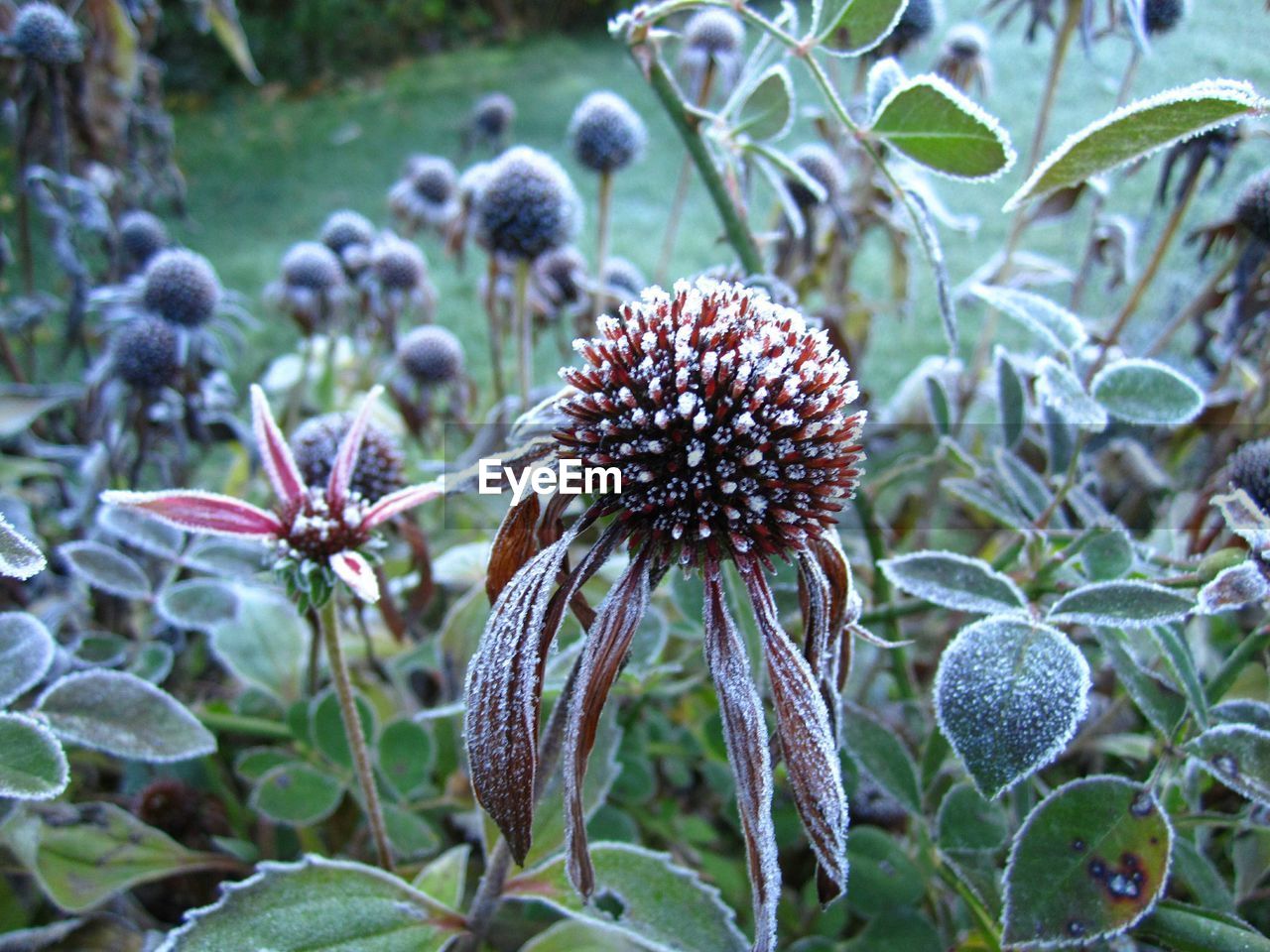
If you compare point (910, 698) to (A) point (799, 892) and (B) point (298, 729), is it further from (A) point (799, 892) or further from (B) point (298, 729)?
(B) point (298, 729)

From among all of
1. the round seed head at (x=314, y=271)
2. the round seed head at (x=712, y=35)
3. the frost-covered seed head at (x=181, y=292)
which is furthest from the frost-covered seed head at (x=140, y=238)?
the round seed head at (x=712, y=35)

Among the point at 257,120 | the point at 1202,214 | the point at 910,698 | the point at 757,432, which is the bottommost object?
the point at 910,698

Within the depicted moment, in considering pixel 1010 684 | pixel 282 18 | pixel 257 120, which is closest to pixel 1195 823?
pixel 1010 684

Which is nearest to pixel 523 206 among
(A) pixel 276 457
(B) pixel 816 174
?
(B) pixel 816 174

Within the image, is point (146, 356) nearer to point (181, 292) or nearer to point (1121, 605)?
point (181, 292)

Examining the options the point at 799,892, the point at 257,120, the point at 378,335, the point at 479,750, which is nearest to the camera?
the point at 479,750

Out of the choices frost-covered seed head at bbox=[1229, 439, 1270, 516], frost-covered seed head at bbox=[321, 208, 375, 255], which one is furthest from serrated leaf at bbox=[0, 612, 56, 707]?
frost-covered seed head at bbox=[321, 208, 375, 255]

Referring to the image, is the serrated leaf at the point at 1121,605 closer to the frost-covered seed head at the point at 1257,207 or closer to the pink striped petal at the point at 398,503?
the pink striped petal at the point at 398,503
